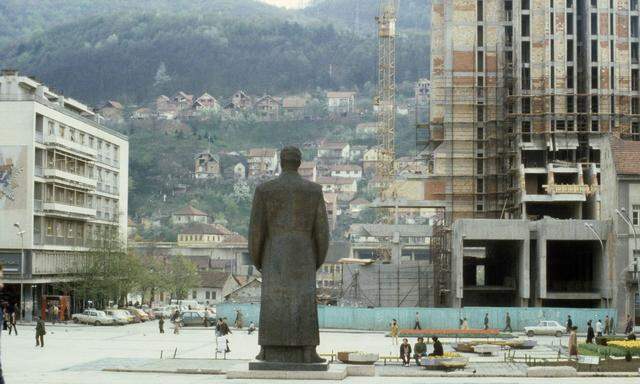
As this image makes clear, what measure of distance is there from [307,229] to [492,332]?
33430 mm

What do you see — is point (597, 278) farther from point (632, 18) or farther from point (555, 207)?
point (632, 18)

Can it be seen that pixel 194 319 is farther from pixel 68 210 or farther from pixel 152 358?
pixel 152 358

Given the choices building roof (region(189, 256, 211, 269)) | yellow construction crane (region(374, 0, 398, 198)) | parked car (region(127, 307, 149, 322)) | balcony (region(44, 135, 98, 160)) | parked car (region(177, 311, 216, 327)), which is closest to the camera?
parked car (region(177, 311, 216, 327))

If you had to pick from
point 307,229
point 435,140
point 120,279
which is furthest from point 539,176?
point 307,229

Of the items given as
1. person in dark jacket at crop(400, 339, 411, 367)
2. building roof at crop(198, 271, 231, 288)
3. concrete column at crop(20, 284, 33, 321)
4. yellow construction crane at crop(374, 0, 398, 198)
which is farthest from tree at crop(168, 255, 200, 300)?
person in dark jacket at crop(400, 339, 411, 367)

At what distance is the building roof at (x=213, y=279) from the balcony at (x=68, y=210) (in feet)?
162

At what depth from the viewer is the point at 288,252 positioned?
27016 mm

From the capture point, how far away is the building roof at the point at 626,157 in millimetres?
71500

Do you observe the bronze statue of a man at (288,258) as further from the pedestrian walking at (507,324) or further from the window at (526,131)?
the window at (526,131)

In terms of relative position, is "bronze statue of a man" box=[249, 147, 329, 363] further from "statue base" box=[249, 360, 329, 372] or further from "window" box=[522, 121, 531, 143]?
"window" box=[522, 121, 531, 143]

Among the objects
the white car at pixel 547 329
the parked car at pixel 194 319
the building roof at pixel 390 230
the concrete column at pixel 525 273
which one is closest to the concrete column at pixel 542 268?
the concrete column at pixel 525 273

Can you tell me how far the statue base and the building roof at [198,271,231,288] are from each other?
388 feet

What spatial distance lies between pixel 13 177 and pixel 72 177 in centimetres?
804

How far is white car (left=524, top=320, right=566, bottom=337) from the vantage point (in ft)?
214
